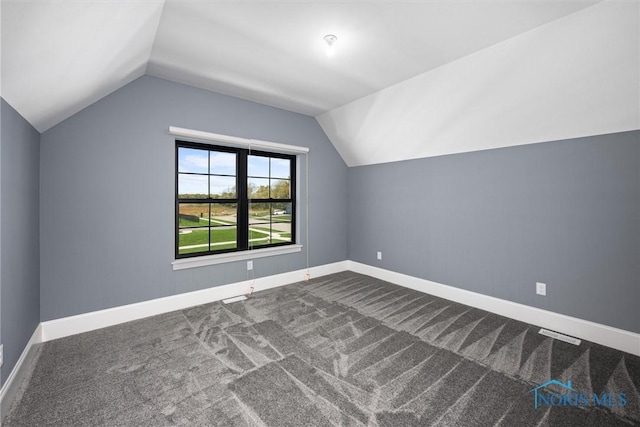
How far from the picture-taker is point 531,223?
9.64ft

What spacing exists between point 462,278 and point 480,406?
1.98 metres

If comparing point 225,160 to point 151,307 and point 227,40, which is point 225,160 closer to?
point 227,40

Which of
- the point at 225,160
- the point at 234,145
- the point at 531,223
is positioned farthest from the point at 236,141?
the point at 531,223

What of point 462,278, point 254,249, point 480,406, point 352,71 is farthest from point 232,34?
point 462,278

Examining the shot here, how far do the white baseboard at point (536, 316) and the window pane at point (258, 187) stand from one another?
2340 mm

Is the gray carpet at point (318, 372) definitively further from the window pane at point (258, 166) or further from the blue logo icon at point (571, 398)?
the window pane at point (258, 166)

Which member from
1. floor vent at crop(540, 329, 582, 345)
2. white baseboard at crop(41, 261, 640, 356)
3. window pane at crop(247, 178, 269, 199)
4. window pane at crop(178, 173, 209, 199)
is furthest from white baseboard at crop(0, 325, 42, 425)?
floor vent at crop(540, 329, 582, 345)

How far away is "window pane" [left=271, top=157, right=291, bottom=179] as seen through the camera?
166 inches

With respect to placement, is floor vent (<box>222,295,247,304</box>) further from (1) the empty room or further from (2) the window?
(2) the window

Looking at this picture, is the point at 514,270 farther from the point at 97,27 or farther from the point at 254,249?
the point at 97,27

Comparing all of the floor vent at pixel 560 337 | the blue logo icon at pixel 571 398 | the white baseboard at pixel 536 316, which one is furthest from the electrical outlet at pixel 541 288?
the blue logo icon at pixel 571 398

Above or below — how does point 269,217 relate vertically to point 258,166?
below

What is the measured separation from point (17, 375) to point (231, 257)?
2034mm

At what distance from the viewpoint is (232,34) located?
229 cm
